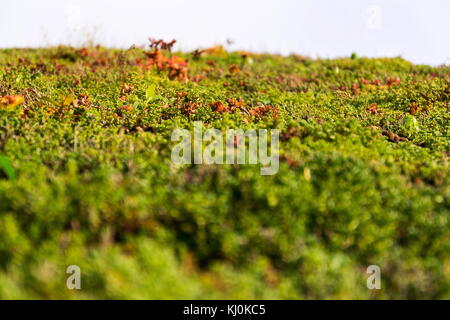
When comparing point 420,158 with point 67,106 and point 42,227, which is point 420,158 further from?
point 67,106

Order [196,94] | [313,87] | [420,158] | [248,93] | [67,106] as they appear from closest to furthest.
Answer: [420,158] → [67,106] → [196,94] → [248,93] → [313,87]

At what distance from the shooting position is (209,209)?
4.03 meters

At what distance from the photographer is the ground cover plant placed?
334cm

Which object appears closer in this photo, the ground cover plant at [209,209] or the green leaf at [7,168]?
the ground cover plant at [209,209]

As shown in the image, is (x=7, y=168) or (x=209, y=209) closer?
(x=209, y=209)

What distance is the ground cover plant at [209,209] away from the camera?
334cm

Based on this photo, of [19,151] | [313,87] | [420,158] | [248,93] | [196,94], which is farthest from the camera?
[313,87]

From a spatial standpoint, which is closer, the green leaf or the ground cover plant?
the ground cover plant

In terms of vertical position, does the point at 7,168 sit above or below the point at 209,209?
above
